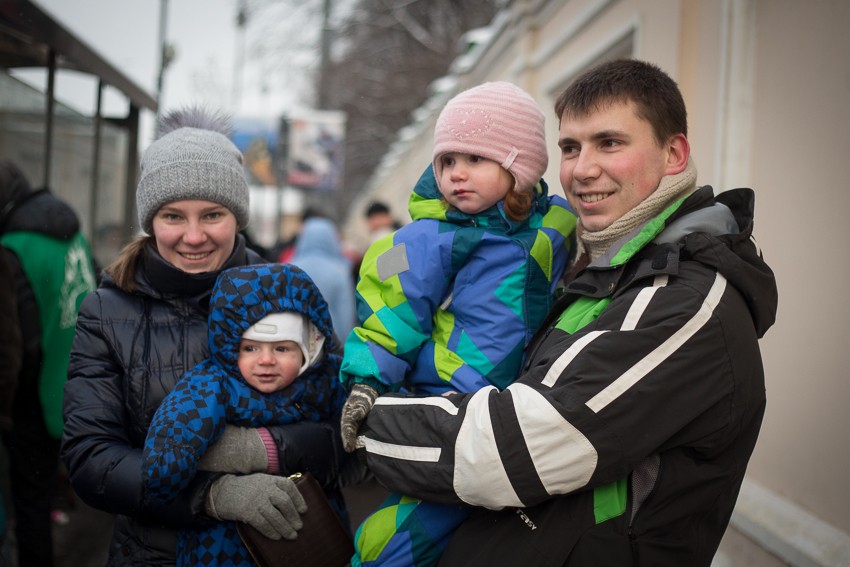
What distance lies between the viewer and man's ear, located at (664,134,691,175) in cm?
202

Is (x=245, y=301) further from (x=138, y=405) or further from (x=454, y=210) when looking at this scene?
(x=454, y=210)

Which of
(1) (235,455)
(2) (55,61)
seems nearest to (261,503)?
(1) (235,455)

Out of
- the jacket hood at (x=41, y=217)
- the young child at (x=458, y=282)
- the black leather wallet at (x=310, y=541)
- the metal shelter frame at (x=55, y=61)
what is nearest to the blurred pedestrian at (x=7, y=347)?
the jacket hood at (x=41, y=217)

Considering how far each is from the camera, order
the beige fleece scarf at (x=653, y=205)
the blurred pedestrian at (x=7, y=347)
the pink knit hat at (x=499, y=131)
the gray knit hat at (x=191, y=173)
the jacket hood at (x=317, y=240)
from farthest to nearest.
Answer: the jacket hood at (x=317, y=240) → the blurred pedestrian at (x=7, y=347) → the gray knit hat at (x=191, y=173) → the pink knit hat at (x=499, y=131) → the beige fleece scarf at (x=653, y=205)

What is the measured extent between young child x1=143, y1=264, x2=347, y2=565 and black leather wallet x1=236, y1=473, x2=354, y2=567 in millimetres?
38

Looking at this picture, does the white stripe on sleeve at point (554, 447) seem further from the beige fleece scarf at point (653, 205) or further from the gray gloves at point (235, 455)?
the gray gloves at point (235, 455)

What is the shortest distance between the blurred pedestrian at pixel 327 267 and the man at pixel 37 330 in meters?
2.32

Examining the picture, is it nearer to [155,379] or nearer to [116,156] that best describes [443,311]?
[155,379]

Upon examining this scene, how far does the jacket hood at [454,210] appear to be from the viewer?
7.59ft

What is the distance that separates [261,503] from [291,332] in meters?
0.49

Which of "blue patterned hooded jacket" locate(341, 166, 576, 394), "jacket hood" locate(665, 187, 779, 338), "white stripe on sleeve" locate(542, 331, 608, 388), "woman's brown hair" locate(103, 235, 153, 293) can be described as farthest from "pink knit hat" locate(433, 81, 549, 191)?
"woman's brown hair" locate(103, 235, 153, 293)

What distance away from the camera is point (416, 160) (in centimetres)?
1540

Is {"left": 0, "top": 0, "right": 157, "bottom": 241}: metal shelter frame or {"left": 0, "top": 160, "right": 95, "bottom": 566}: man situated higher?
{"left": 0, "top": 0, "right": 157, "bottom": 241}: metal shelter frame

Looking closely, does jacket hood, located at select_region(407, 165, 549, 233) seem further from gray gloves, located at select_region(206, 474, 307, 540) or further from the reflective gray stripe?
gray gloves, located at select_region(206, 474, 307, 540)
